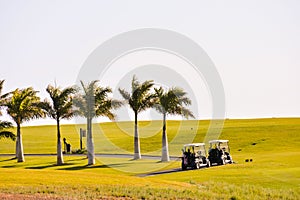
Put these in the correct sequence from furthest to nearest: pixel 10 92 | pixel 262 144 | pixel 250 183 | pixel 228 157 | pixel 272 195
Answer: pixel 262 144
pixel 10 92
pixel 228 157
pixel 250 183
pixel 272 195

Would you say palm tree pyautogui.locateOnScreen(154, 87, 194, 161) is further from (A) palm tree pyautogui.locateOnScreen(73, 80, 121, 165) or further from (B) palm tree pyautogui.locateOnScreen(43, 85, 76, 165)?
(B) palm tree pyautogui.locateOnScreen(43, 85, 76, 165)

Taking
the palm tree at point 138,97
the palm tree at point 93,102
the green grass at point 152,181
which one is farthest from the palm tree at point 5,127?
the palm tree at point 138,97

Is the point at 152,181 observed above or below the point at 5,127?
below

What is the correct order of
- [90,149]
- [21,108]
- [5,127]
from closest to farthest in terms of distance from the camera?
[90,149] < [5,127] < [21,108]

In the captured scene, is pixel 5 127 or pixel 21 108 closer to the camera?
pixel 5 127

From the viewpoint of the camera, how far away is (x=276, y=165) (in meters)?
51.9

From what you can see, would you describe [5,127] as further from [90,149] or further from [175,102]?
[175,102]

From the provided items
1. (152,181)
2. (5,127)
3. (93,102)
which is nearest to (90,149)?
(93,102)

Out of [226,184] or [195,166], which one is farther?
[195,166]

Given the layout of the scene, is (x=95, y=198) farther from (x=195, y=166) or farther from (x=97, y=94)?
(x=97, y=94)

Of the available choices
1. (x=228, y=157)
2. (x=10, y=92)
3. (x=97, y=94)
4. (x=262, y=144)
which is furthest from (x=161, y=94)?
(x=262, y=144)

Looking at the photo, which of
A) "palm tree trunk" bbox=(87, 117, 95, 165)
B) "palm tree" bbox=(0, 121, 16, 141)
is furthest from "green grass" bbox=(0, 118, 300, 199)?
"palm tree" bbox=(0, 121, 16, 141)

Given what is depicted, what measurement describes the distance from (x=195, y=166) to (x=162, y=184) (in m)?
17.0

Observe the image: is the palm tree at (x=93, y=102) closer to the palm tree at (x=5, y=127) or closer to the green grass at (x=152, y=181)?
the green grass at (x=152, y=181)
